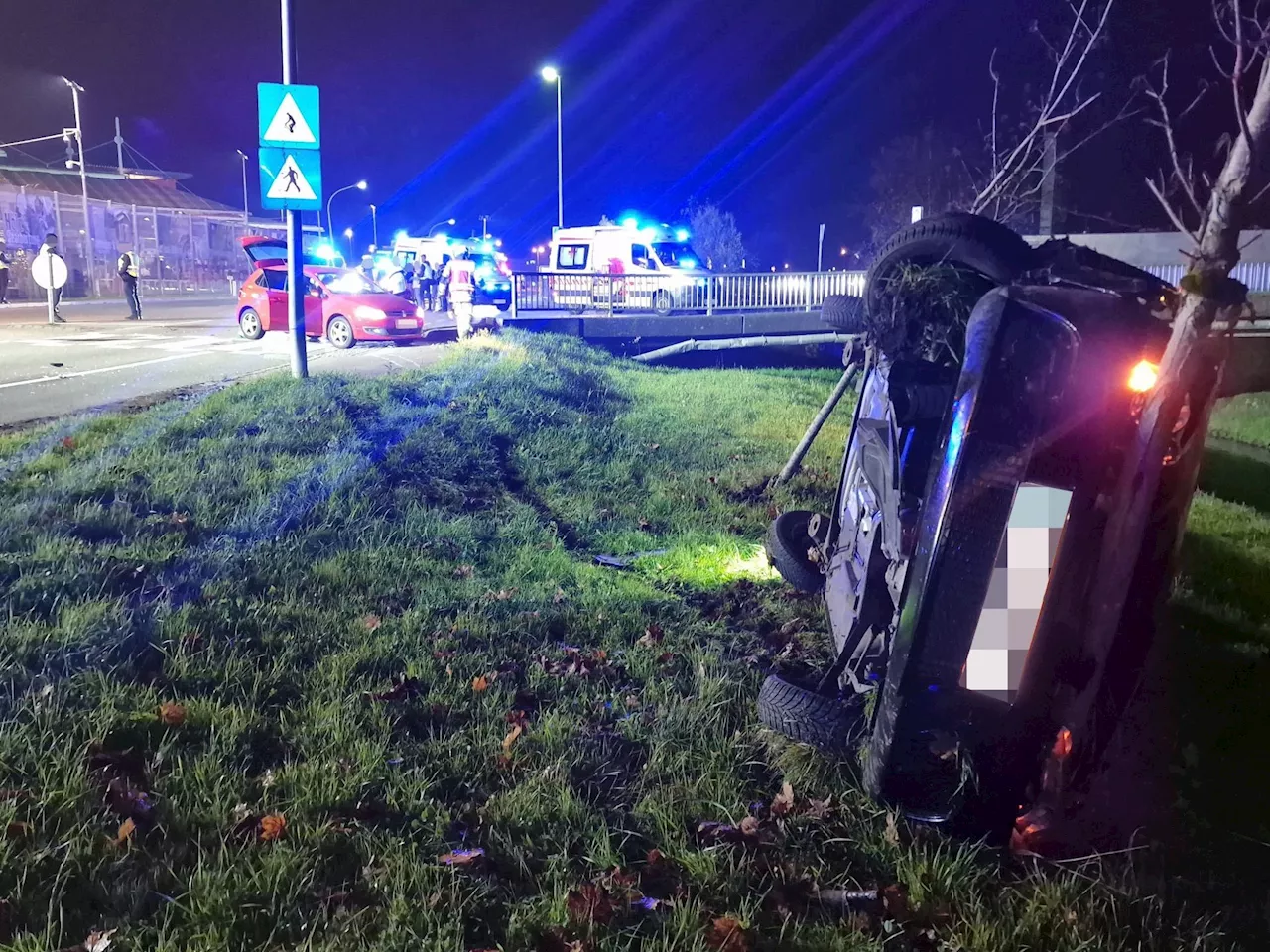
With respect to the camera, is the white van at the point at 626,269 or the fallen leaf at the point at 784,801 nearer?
the fallen leaf at the point at 784,801

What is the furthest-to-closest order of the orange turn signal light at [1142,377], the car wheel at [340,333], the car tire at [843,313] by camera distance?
the car wheel at [340,333] < the car tire at [843,313] < the orange turn signal light at [1142,377]

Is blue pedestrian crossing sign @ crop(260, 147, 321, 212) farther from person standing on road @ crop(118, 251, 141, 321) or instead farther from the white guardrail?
person standing on road @ crop(118, 251, 141, 321)

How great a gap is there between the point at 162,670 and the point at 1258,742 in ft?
14.8

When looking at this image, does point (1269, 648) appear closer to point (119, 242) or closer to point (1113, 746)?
point (1113, 746)

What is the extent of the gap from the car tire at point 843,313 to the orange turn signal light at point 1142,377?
2.64 metres

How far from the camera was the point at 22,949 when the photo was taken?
2350 mm

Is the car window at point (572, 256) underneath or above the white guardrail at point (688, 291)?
above

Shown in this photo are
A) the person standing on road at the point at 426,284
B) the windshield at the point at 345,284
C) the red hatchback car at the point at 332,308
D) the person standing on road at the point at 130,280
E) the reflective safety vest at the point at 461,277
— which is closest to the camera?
the red hatchback car at the point at 332,308

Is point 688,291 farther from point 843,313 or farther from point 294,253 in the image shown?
point 843,313

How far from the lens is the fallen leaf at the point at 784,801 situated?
3.20 meters

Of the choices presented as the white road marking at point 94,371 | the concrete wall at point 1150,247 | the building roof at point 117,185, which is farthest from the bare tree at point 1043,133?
the building roof at point 117,185

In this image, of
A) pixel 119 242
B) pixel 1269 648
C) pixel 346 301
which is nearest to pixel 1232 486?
pixel 1269 648

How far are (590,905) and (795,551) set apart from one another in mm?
3296

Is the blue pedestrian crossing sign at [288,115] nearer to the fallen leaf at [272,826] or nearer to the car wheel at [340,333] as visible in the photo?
the car wheel at [340,333]
